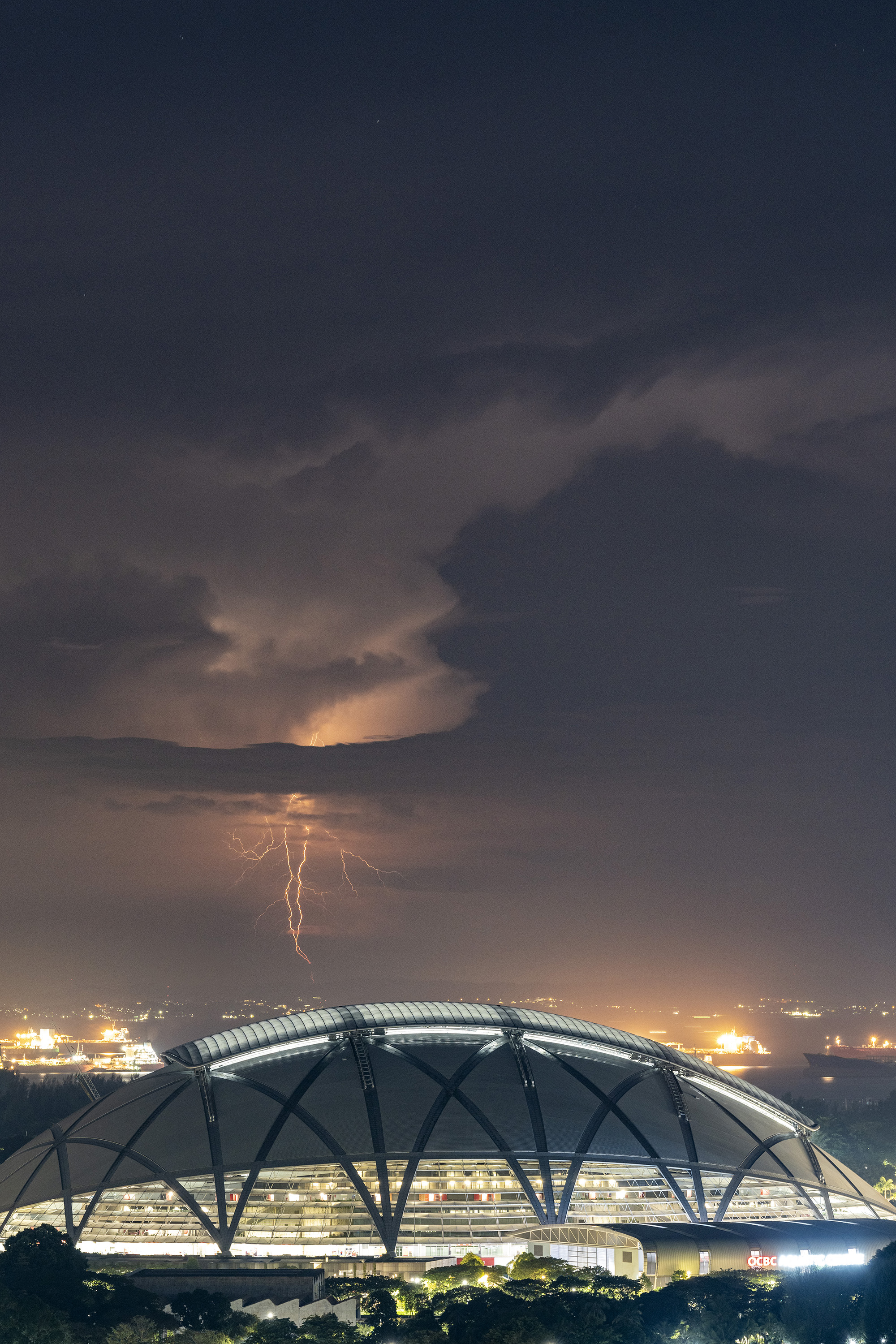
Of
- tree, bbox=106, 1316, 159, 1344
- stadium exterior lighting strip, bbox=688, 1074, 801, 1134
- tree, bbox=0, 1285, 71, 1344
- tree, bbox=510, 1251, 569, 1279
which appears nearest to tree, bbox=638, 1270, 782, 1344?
tree, bbox=510, 1251, 569, 1279

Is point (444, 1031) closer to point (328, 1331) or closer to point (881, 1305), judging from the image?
point (328, 1331)

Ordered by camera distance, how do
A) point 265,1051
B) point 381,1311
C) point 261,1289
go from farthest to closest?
point 265,1051 < point 261,1289 < point 381,1311

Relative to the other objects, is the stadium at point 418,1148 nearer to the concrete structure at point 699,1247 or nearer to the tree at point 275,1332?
the concrete structure at point 699,1247

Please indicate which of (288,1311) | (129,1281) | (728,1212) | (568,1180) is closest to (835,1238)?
(728,1212)

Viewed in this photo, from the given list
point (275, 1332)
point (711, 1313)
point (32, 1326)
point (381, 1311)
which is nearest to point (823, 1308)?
point (711, 1313)

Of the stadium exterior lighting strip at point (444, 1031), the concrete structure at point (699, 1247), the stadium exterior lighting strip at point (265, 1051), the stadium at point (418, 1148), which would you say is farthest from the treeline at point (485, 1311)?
the stadium exterior lighting strip at point (444, 1031)

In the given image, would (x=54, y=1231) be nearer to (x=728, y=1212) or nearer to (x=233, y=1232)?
(x=233, y=1232)
